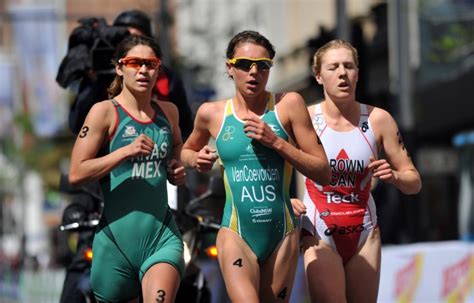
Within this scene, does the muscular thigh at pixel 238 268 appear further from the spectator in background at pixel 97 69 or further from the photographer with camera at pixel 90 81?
the spectator in background at pixel 97 69

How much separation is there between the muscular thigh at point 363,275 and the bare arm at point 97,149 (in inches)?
60.3

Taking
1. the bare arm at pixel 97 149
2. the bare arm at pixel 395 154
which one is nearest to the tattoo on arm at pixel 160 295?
the bare arm at pixel 97 149

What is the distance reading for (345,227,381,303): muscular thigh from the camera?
327 inches

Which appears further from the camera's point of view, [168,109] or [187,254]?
[187,254]

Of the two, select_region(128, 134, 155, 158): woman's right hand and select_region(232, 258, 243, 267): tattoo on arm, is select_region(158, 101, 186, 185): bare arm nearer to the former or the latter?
select_region(128, 134, 155, 158): woman's right hand

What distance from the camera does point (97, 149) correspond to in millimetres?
7863

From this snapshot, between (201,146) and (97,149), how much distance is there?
66cm

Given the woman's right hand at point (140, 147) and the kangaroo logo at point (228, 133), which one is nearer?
the woman's right hand at point (140, 147)

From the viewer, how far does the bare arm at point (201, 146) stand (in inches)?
306

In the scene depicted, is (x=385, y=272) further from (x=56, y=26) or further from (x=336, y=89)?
(x=56, y=26)

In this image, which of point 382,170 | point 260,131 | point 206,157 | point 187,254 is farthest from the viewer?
point 187,254

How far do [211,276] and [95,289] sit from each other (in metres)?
6.42

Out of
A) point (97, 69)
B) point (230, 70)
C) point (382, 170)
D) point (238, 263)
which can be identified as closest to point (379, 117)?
point (382, 170)

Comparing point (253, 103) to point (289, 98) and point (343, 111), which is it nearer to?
point (289, 98)
